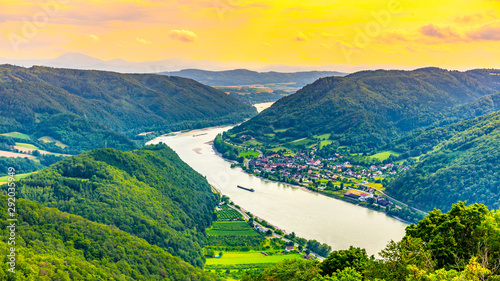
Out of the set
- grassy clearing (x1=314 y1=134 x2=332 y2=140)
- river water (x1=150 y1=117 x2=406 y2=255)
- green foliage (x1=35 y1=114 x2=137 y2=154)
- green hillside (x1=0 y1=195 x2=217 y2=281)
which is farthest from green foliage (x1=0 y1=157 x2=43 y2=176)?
grassy clearing (x1=314 y1=134 x2=332 y2=140)

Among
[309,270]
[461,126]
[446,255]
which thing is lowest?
[309,270]

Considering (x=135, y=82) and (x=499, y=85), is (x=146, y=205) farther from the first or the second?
(x=499, y=85)

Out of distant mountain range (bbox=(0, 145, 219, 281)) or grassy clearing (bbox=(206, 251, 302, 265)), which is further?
grassy clearing (bbox=(206, 251, 302, 265))

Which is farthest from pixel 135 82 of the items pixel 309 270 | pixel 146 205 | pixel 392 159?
pixel 309 270

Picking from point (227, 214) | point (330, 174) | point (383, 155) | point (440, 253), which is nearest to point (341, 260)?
point (440, 253)

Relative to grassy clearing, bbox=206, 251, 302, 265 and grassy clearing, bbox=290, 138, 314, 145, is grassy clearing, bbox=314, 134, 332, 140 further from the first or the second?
grassy clearing, bbox=206, 251, 302, 265

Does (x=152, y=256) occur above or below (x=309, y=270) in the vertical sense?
below

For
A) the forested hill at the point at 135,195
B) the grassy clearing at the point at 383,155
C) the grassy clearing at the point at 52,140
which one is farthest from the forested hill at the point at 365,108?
the forested hill at the point at 135,195
